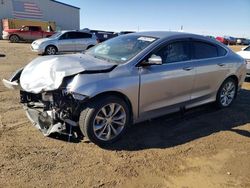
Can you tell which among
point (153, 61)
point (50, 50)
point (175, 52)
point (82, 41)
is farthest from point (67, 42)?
point (153, 61)

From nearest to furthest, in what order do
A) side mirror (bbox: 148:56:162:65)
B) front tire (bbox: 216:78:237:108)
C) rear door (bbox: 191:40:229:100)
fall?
1. side mirror (bbox: 148:56:162:65)
2. rear door (bbox: 191:40:229:100)
3. front tire (bbox: 216:78:237:108)

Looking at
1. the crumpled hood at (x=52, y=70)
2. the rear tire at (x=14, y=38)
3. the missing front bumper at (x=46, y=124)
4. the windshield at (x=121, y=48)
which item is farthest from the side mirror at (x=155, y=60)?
the rear tire at (x=14, y=38)

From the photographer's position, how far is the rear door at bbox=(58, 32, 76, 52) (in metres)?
18.7

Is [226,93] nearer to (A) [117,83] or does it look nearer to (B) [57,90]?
(A) [117,83]

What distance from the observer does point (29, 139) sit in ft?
15.5

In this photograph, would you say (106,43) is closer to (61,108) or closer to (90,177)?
(61,108)

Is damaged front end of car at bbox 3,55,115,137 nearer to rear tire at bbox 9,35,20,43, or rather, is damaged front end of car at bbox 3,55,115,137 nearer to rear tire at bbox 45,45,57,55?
rear tire at bbox 45,45,57,55

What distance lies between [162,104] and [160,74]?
0.55 metres

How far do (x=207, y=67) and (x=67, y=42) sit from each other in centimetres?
1410

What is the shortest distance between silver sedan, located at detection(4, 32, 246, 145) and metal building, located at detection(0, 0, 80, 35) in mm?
38210

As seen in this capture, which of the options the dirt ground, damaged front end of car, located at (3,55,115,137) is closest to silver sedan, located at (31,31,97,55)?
the dirt ground

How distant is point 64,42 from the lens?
61.6 ft

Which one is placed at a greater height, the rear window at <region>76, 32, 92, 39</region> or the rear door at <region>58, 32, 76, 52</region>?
the rear window at <region>76, 32, 92, 39</region>

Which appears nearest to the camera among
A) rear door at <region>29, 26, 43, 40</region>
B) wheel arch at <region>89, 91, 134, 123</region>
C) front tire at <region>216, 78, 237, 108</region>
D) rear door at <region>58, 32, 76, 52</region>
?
wheel arch at <region>89, 91, 134, 123</region>
